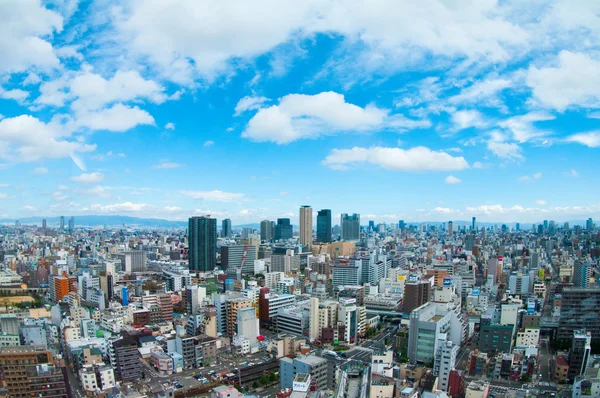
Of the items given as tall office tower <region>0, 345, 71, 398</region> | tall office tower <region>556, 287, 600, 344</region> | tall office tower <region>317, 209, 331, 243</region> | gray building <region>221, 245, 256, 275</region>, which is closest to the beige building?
tall office tower <region>0, 345, 71, 398</region>

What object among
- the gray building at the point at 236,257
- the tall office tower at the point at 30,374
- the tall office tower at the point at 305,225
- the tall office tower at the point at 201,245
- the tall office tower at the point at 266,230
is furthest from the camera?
the tall office tower at the point at 266,230

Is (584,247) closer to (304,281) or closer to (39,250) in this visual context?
(304,281)

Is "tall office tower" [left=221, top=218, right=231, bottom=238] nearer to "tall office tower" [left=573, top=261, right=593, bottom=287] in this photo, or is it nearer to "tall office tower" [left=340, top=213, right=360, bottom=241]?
"tall office tower" [left=340, top=213, right=360, bottom=241]

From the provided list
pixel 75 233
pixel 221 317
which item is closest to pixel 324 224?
pixel 75 233

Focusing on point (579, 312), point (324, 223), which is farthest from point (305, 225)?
point (579, 312)

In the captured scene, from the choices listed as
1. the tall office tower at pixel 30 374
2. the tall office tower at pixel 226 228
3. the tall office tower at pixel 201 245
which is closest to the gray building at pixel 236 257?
Answer: the tall office tower at pixel 201 245

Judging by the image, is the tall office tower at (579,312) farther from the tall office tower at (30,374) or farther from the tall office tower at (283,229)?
the tall office tower at (283,229)

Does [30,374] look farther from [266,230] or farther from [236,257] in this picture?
[266,230]
